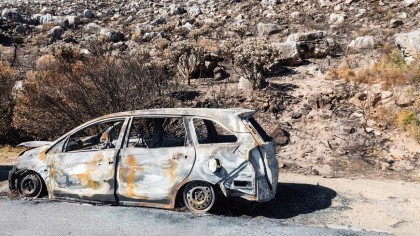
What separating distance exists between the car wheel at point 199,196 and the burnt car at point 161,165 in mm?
14

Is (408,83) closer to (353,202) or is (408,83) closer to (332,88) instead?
(332,88)

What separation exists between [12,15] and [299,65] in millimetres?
22855

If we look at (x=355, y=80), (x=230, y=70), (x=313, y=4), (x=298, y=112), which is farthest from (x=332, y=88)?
(x=313, y=4)

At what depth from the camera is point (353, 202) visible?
7410mm

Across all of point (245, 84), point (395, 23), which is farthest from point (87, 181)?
point (395, 23)

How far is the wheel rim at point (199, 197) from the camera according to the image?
629 cm

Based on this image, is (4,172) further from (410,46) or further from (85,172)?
(410,46)

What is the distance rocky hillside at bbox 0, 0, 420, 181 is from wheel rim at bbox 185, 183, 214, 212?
174 inches

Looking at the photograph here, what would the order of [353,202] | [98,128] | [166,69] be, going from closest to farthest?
1. [353,202]
2. [98,128]
3. [166,69]

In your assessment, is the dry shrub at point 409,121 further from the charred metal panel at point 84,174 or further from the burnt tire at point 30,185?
the burnt tire at point 30,185

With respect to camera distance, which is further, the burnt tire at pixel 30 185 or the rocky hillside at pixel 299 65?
the rocky hillside at pixel 299 65

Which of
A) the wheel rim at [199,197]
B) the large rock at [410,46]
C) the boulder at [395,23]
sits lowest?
the wheel rim at [199,197]

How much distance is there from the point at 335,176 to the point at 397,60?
8.19 meters

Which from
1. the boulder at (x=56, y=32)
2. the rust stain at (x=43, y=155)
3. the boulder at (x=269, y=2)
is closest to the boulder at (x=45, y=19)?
the boulder at (x=56, y=32)
